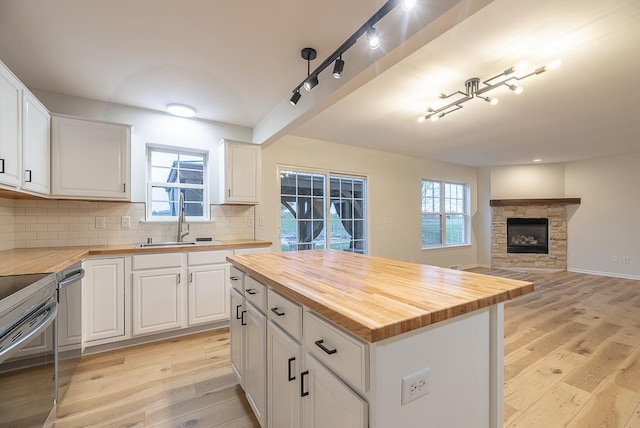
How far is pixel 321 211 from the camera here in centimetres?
446

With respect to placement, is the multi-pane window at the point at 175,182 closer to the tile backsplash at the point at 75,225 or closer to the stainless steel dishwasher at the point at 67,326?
the tile backsplash at the point at 75,225

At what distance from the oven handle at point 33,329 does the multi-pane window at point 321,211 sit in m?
2.71

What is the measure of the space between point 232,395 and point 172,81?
2.61 metres

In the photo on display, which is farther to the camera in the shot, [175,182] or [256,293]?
[175,182]

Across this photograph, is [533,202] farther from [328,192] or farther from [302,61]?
[302,61]

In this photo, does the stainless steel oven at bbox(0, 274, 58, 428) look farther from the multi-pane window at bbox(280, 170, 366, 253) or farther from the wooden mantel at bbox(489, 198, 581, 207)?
the wooden mantel at bbox(489, 198, 581, 207)

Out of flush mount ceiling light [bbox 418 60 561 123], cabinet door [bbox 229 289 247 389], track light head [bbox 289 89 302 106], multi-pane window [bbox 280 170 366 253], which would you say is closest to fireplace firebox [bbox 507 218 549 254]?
multi-pane window [bbox 280 170 366 253]

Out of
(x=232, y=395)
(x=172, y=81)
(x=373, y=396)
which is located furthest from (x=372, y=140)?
(x=373, y=396)

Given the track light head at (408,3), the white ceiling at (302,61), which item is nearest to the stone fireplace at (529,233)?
the white ceiling at (302,61)

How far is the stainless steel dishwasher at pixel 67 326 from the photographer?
1722 mm

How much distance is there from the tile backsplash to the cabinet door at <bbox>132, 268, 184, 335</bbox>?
635 mm

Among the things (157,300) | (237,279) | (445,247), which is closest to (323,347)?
(237,279)

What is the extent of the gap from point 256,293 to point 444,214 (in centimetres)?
555

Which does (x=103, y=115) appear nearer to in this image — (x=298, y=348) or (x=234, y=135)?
(x=234, y=135)
